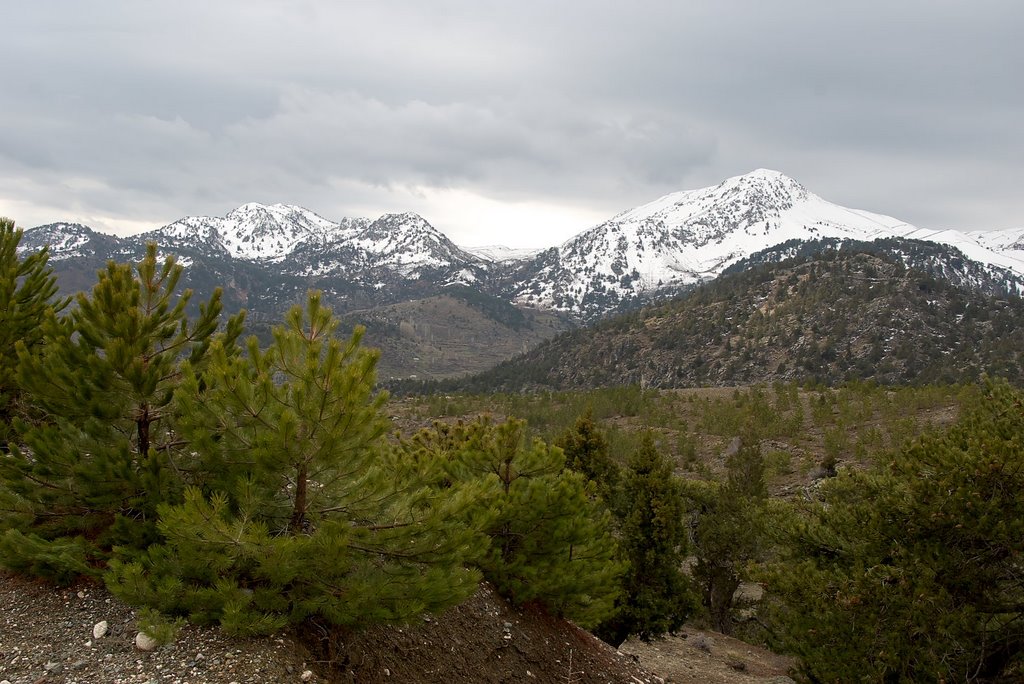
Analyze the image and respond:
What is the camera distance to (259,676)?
6.14m

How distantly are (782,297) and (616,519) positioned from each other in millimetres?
129576

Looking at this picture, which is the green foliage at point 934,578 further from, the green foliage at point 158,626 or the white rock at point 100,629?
the white rock at point 100,629

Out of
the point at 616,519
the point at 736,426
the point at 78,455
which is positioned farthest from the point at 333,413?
the point at 736,426

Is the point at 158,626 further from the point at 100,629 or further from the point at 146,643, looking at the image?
the point at 100,629

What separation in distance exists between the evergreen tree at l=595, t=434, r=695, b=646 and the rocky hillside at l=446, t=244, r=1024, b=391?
277 ft

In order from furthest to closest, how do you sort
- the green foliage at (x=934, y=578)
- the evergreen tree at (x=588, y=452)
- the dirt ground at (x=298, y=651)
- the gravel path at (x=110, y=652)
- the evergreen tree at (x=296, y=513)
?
the evergreen tree at (x=588, y=452)
the green foliage at (x=934, y=578)
the evergreen tree at (x=296, y=513)
the dirt ground at (x=298, y=651)
the gravel path at (x=110, y=652)

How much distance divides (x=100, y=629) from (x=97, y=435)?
2.18m

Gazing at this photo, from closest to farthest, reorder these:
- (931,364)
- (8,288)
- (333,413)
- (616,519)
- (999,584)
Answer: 1. (333,413)
2. (999,584)
3. (8,288)
4. (616,519)
5. (931,364)

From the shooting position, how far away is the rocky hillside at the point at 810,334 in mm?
102688

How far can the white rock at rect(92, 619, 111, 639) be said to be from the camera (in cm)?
673

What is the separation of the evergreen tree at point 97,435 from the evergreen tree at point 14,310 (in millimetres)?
3498

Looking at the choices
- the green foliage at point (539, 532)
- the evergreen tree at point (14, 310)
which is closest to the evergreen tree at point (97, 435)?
the evergreen tree at point (14, 310)

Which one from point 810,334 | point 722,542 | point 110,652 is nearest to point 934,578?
point 110,652

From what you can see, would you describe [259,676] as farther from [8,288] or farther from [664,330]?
[664,330]
